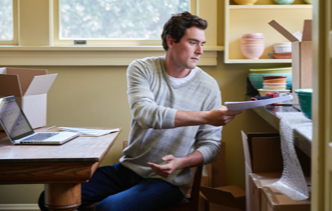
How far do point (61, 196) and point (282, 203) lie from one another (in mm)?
828

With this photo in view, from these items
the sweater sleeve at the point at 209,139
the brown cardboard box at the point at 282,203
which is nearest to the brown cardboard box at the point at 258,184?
the brown cardboard box at the point at 282,203

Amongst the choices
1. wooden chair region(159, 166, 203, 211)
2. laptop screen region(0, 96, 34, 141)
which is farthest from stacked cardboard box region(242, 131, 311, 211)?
laptop screen region(0, 96, 34, 141)

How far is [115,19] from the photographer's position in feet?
8.15

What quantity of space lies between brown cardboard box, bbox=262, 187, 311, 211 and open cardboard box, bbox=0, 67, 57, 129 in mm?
1261

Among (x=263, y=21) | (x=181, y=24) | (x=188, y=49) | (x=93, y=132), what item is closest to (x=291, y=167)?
(x=188, y=49)

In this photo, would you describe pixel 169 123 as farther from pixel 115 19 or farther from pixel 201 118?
pixel 115 19

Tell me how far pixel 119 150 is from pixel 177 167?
1.02 m

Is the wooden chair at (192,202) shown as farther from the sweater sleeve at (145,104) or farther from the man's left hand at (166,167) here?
the sweater sleeve at (145,104)

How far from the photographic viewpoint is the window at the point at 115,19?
246 cm

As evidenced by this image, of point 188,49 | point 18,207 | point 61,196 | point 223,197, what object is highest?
point 188,49

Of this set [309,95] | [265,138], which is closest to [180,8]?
[265,138]

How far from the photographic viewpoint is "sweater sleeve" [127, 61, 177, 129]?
4.99ft

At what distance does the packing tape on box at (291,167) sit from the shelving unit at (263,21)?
3.61 feet

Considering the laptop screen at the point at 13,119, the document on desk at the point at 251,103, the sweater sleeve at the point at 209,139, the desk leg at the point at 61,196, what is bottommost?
the desk leg at the point at 61,196
